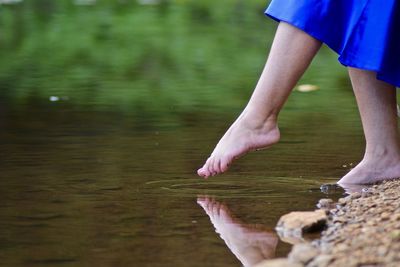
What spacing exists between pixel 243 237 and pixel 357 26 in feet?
2.25

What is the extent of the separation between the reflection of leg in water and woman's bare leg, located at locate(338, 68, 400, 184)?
1.57 ft

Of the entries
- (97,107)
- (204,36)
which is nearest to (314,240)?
(97,107)

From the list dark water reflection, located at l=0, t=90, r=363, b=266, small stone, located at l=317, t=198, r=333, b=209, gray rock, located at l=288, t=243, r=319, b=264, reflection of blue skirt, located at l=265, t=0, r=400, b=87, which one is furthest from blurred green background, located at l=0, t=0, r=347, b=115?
gray rock, located at l=288, t=243, r=319, b=264

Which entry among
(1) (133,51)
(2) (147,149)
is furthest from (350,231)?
(1) (133,51)

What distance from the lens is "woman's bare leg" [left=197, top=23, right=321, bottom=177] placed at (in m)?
2.59

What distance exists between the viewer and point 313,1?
2547 mm

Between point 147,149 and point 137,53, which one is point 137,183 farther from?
point 137,53

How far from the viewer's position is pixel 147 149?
3312 mm

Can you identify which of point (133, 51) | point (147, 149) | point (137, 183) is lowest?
point (133, 51)

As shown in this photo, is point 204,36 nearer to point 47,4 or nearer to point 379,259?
point 47,4

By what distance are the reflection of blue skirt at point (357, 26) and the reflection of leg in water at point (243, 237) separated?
47 cm

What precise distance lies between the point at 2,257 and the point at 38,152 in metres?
1.29

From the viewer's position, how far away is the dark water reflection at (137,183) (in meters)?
2.02

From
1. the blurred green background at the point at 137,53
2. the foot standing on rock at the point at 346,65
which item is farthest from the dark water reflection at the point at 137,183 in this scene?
the blurred green background at the point at 137,53
